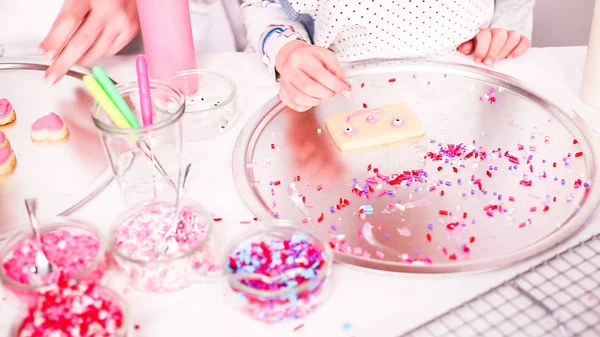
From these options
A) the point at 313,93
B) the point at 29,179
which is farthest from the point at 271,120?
the point at 29,179

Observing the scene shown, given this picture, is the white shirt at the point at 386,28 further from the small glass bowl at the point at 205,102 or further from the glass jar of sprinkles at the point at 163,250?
the glass jar of sprinkles at the point at 163,250

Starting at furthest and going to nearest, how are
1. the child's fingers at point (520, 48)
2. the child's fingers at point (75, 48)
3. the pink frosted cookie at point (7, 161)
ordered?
the child's fingers at point (520, 48) < the child's fingers at point (75, 48) < the pink frosted cookie at point (7, 161)

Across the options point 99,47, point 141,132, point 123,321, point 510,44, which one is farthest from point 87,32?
point 510,44

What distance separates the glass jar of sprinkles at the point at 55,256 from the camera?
60 cm

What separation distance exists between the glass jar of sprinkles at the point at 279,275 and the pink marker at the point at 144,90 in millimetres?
207

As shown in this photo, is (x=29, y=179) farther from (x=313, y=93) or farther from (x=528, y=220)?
(x=528, y=220)


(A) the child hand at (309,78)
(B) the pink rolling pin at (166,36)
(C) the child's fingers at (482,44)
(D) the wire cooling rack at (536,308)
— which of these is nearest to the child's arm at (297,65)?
(A) the child hand at (309,78)

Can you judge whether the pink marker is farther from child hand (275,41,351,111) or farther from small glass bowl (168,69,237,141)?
child hand (275,41,351,111)

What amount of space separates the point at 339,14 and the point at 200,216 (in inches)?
20.4

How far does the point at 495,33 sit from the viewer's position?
1069mm

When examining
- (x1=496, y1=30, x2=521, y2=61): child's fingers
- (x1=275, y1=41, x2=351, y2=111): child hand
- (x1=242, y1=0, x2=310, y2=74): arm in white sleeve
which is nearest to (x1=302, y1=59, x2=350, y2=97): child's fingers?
(x1=275, y1=41, x2=351, y2=111): child hand

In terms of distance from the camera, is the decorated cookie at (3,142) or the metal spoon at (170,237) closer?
the metal spoon at (170,237)

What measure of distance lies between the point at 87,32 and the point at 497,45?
67cm

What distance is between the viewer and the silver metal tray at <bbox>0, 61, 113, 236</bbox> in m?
0.79
